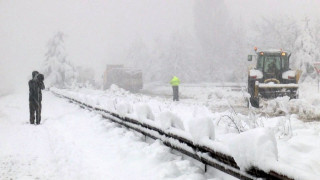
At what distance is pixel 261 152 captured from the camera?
2969mm

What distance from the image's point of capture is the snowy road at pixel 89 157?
4.54 metres

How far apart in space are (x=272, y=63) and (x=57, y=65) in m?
35.2

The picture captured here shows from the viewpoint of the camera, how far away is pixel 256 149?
9.81 ft

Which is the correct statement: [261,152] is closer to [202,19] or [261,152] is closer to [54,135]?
[54,135]

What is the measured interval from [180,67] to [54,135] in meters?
54.0

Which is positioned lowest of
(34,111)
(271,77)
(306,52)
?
(34,111)

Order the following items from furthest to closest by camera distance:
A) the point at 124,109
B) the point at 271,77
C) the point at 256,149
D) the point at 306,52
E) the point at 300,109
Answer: the point at 306,52, the point at 271,77, the point at 300,109, the point at 124,109, the point at 256,149

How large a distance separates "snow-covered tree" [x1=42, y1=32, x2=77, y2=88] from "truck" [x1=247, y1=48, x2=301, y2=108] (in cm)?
3363

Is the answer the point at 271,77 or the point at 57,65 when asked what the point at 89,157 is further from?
the point at 57,65

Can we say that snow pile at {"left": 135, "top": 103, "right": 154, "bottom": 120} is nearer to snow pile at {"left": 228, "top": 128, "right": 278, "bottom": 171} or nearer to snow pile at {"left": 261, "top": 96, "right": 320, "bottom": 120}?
snow pile at {"left": 228, "top": 128, "right": 278, "bottom": 171}

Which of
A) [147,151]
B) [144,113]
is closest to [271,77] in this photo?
[144,113]

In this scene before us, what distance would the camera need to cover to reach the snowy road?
454cm

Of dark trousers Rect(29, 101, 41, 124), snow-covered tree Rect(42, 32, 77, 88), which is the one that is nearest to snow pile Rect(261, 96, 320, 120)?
dark trousers Rect(29, 101, 41, 124)

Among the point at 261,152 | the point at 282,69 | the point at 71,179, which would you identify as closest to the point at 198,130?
the point at 261,152
